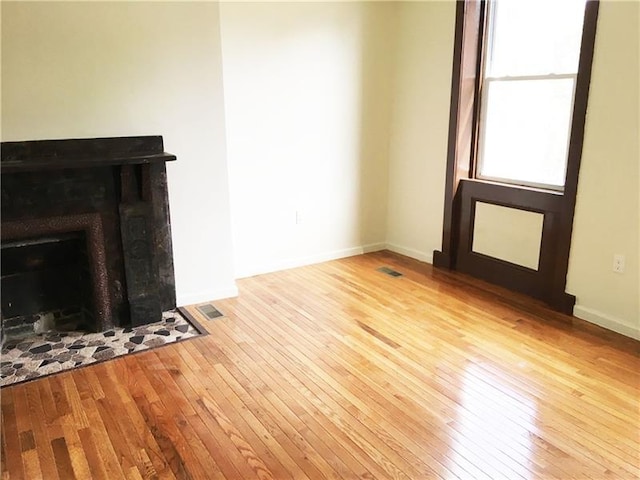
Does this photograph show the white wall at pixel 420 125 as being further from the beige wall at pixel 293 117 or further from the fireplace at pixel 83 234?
the fireplace at pixel 83 234

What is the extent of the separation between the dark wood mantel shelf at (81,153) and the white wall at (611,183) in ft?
8.35

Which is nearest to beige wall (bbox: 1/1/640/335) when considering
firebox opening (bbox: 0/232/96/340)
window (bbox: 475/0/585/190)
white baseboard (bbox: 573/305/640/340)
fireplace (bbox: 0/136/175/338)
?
white baseboard (bbox: 573/305/640/340)

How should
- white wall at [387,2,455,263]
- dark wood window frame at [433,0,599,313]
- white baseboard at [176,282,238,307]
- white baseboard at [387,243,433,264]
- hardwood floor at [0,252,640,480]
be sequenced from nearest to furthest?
hardwood floor at [0,252,640,480] < dark wood window frame at [433,0,599,313] < white baseboard at [176,282,238,307] < white wall at [387,2,455,263] < white baseboard at [387,243,433,264]

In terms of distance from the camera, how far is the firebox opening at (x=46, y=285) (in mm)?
2893

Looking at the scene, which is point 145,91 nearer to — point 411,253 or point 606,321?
point 411,253

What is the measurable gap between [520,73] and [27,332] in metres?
3.62

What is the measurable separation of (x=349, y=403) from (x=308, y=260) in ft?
7.02

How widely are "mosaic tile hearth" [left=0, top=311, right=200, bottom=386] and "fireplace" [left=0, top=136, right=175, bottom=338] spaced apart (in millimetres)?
84

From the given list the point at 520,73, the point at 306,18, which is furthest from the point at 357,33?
the point at 520,73

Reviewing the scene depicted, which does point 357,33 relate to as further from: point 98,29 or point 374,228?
point 98,29

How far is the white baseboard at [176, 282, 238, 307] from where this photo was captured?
3485 millimetres

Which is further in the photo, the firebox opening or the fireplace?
the firebox opening

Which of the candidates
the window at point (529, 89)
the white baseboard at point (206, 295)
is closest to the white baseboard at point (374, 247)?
the window at point (529, 89)

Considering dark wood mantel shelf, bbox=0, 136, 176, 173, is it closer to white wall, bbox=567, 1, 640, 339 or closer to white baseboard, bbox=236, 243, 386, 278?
white baseboard, bbox=236, 243, 386, 278
